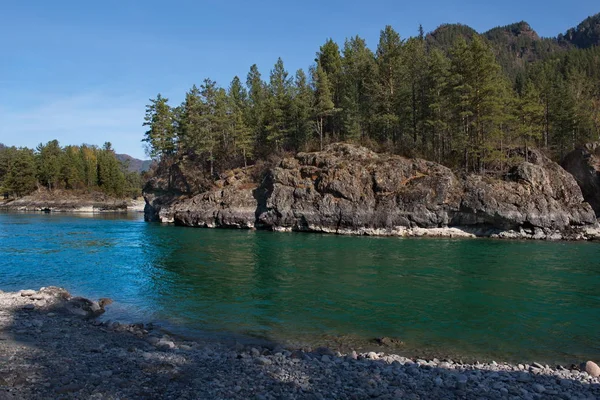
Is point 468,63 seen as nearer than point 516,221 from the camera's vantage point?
No

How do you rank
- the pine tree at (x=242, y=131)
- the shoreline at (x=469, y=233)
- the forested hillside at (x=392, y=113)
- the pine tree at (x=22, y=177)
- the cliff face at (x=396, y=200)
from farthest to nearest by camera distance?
the pine tree at (x=22, y=177), the pine tree at (x=242, y=131), the forested hillside at (x=392, y=113), the cliff face at (x=396, y=200), the shoreline at (x=469, y=233)

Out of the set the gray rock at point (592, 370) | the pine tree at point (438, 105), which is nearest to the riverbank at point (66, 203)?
the pine tree at point (438, 105)

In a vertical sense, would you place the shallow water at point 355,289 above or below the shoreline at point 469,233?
below

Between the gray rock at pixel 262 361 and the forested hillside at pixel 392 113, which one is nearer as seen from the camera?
the gray rock at pixel 262 361

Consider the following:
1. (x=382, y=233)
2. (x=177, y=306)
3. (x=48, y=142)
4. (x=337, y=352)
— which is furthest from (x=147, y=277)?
(x=48, y=142)

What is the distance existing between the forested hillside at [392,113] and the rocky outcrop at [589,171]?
6408 mm

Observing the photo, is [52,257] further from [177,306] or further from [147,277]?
[177,306]

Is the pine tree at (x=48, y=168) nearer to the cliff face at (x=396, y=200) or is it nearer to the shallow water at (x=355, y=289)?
the cliff face at (x=396, y=200)

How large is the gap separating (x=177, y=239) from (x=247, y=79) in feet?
209

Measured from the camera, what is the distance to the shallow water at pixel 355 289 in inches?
543

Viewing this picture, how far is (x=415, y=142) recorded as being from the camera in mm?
56625

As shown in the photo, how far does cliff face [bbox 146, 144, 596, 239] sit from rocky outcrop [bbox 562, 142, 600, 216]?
7355 millimetres

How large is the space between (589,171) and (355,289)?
48.9m

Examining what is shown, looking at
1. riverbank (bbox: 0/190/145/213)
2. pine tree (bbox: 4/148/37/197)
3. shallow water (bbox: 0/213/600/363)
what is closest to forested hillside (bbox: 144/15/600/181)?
shallow water (bbox: 0/213/600/363)
